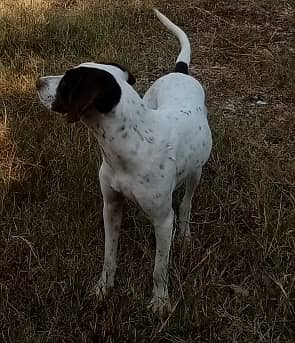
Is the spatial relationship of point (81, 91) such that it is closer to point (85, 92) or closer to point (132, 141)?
point (85, 92)

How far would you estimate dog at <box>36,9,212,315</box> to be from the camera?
8.74 ft

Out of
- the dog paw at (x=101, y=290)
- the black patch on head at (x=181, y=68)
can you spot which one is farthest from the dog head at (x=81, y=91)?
the black patch on head at (x=181, y=68)

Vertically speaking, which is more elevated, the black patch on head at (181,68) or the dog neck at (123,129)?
the dog neck at (123,129)

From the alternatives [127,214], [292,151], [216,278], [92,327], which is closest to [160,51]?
[292,151]

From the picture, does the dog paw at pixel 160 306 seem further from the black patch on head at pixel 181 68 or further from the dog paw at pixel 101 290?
the black patch on head at pixel 181 68

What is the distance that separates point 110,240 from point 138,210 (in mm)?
478

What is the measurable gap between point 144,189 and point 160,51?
346cm

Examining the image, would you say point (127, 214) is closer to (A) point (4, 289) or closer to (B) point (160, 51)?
(A) point (4, 289)

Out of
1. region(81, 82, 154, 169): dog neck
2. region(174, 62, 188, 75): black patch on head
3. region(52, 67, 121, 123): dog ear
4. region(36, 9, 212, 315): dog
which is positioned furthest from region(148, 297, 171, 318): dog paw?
region(174, 62, 188, 75): black patch on head

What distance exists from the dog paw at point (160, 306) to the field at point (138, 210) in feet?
0.12

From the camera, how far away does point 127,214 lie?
3744mm

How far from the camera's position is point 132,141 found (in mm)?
2863

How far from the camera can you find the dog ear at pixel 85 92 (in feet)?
8.54

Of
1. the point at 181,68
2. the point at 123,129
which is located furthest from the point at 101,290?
the point at 181,68
